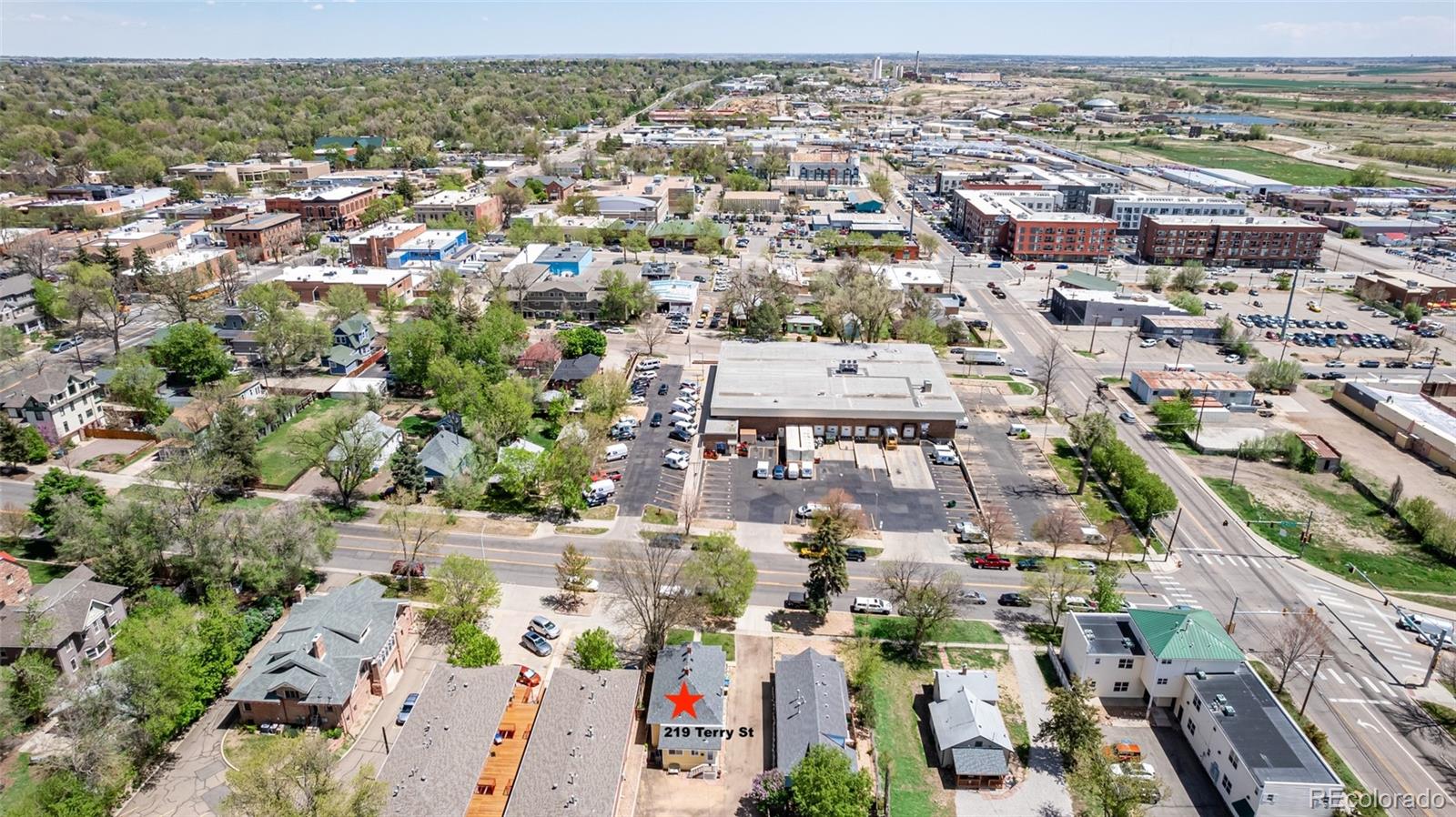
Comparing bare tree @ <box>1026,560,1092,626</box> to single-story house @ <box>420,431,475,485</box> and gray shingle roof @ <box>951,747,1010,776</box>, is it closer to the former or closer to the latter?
gray shingle roof @ <box>951,747,1010,776</box>

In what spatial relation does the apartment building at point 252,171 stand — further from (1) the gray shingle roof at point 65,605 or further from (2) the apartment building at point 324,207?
(1) the gray shingle roof at point 65,605

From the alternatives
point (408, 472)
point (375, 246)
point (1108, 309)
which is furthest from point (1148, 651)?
point (375, 246)

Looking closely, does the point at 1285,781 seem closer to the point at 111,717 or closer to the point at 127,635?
the point at 111,717

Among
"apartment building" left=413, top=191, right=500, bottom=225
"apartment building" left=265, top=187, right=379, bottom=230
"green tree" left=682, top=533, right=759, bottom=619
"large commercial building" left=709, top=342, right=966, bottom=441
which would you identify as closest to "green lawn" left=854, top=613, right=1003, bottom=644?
"green tree" left=682, top=533, right=759, bottom=619

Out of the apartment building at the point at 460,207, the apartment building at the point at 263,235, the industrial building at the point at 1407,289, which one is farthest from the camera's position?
the apartment building at the point at 460,207

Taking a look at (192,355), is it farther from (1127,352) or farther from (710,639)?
(1127,352)

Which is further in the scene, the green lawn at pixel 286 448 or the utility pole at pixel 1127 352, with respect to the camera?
the utility pole at pixel 1127 352

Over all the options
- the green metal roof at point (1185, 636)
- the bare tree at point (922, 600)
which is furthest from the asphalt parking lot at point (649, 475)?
the green metal roof at point (1185, 636)

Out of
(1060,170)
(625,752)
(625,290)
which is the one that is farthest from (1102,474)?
(1060,170)
